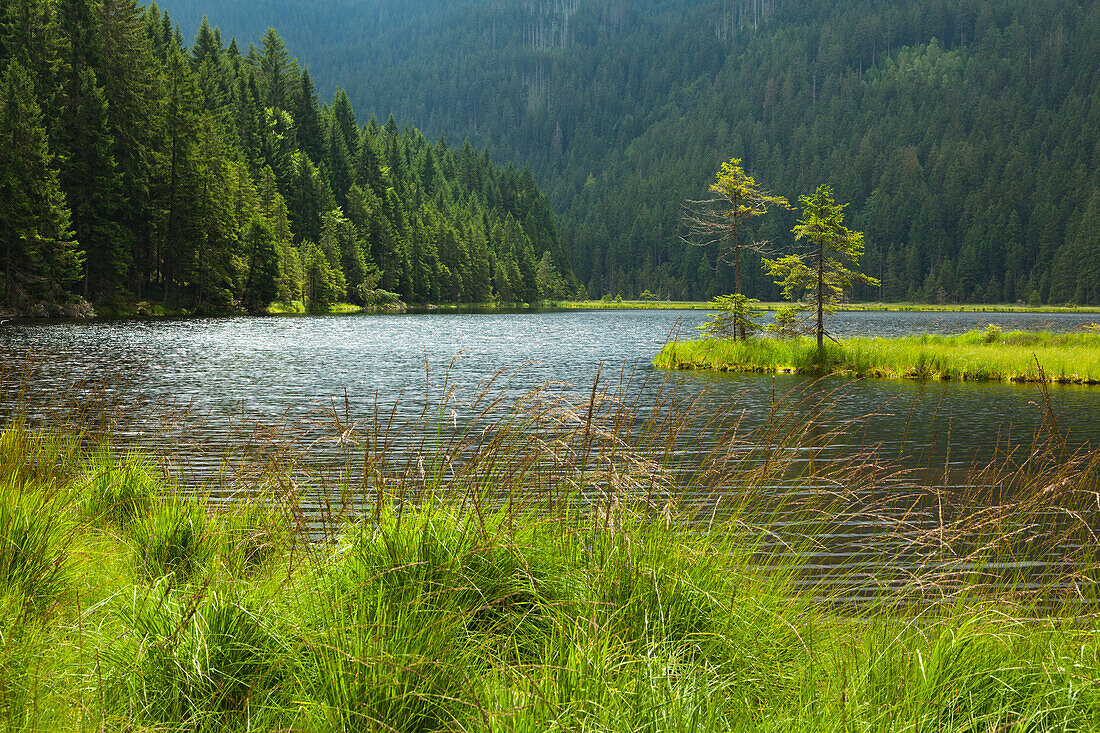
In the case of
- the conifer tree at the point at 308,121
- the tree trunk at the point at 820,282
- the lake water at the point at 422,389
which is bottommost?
the lake water at the point at 422,389

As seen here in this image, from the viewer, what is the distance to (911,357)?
28.5 meters

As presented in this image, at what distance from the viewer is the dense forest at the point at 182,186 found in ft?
153

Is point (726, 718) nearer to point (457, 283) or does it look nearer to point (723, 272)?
point (457, 283)

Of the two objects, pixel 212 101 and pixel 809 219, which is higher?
pixel 212 101

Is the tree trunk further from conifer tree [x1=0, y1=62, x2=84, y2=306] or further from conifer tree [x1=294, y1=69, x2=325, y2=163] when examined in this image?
conifer tree [x1=294, y1=69, x2=325, y2=163]

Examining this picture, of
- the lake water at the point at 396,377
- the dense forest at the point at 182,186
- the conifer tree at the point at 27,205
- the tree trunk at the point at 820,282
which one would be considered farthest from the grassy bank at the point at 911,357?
the dense forest at the point at 182,186

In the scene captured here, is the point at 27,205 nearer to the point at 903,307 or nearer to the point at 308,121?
the point at 308,121

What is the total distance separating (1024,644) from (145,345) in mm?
36864

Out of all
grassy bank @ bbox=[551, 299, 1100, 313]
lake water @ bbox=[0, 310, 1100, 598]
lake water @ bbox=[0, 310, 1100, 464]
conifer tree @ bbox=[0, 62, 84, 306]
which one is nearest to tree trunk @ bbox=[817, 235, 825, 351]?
lake water @ bbox=[0, 310, 1100, 464]

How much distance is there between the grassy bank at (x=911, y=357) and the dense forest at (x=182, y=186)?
1649 inches

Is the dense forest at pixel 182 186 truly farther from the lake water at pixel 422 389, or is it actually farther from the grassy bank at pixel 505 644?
the grassy bank at pixel 505 644

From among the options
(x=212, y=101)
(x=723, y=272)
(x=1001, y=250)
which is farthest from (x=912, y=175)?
(x=212, y=101)

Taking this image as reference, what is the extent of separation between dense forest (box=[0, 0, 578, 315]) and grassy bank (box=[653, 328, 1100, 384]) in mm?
41885

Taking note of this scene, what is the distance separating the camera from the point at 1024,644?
12.2 feet
